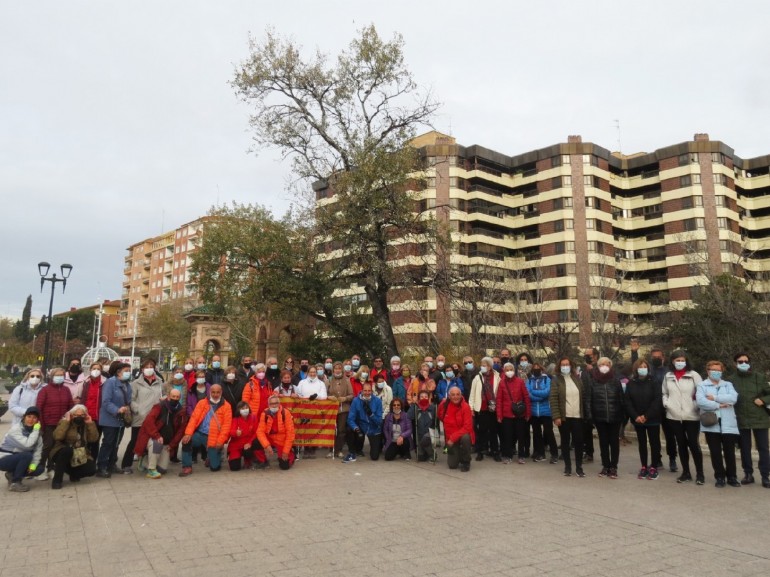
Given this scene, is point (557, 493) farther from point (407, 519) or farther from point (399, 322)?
point (399, 322)

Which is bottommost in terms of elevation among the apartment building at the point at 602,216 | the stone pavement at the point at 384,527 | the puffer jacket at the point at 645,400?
the stone pavement at the point at 384,527

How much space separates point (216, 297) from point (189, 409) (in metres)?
13.1

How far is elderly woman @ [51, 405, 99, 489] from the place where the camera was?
8.21m

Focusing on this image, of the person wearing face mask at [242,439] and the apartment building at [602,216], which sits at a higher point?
the apartment building at [602,216]

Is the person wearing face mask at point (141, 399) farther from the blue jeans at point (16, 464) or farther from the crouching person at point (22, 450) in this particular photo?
the blue jeans at point (16, 464)

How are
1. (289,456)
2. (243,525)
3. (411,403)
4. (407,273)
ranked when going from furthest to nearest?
1. (407,273)
2. (411,403)
3. (289,456)
4. (243,525)

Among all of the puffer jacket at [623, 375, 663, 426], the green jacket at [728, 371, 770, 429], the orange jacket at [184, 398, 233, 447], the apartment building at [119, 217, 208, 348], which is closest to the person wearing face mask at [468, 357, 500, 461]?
the puffer jacket at [623, 375, 663, 426]

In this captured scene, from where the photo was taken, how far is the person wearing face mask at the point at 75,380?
9.47m

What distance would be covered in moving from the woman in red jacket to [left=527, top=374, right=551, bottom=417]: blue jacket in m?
0.12

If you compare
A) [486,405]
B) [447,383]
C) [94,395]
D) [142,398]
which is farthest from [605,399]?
[94,395]

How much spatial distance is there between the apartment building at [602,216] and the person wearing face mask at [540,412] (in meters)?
41.3

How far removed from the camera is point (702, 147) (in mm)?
57031

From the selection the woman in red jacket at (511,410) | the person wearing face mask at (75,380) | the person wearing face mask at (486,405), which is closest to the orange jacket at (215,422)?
the person wearing face mask at (75,380)

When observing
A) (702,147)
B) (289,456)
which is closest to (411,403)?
(289,456)
